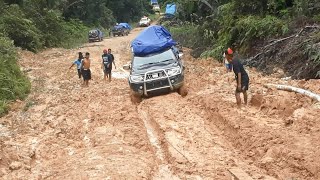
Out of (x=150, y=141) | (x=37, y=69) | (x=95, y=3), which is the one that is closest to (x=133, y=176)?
(x=150, y=141)

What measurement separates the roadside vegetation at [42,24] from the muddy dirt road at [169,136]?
270 centimetres

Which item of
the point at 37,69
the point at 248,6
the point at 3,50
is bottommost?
the point at 37,69

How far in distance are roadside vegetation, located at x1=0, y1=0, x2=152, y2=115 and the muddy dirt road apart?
8.87ft

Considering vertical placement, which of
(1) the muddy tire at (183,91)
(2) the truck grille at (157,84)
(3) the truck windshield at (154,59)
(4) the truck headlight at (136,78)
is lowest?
(1) the muddy tire at (183,91)

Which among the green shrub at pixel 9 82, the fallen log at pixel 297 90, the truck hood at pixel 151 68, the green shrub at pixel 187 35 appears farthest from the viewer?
the green shrub at pixel 187 35

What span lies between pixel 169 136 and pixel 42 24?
1119 inches

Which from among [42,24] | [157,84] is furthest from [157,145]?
[42,24]

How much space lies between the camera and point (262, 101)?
11.6 m

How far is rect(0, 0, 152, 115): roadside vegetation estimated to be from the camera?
58.1 ft

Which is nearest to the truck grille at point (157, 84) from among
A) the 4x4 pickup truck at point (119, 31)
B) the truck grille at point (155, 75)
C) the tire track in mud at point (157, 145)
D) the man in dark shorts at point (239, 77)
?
the truck grille at point (155, 75)

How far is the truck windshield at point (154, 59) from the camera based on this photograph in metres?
14.7

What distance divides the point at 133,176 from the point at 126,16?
59.7 meters

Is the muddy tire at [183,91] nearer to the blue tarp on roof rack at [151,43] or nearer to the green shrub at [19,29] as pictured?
the blue tarp on roof rack at [151,43]

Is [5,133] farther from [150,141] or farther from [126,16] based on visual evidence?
[126,16]
